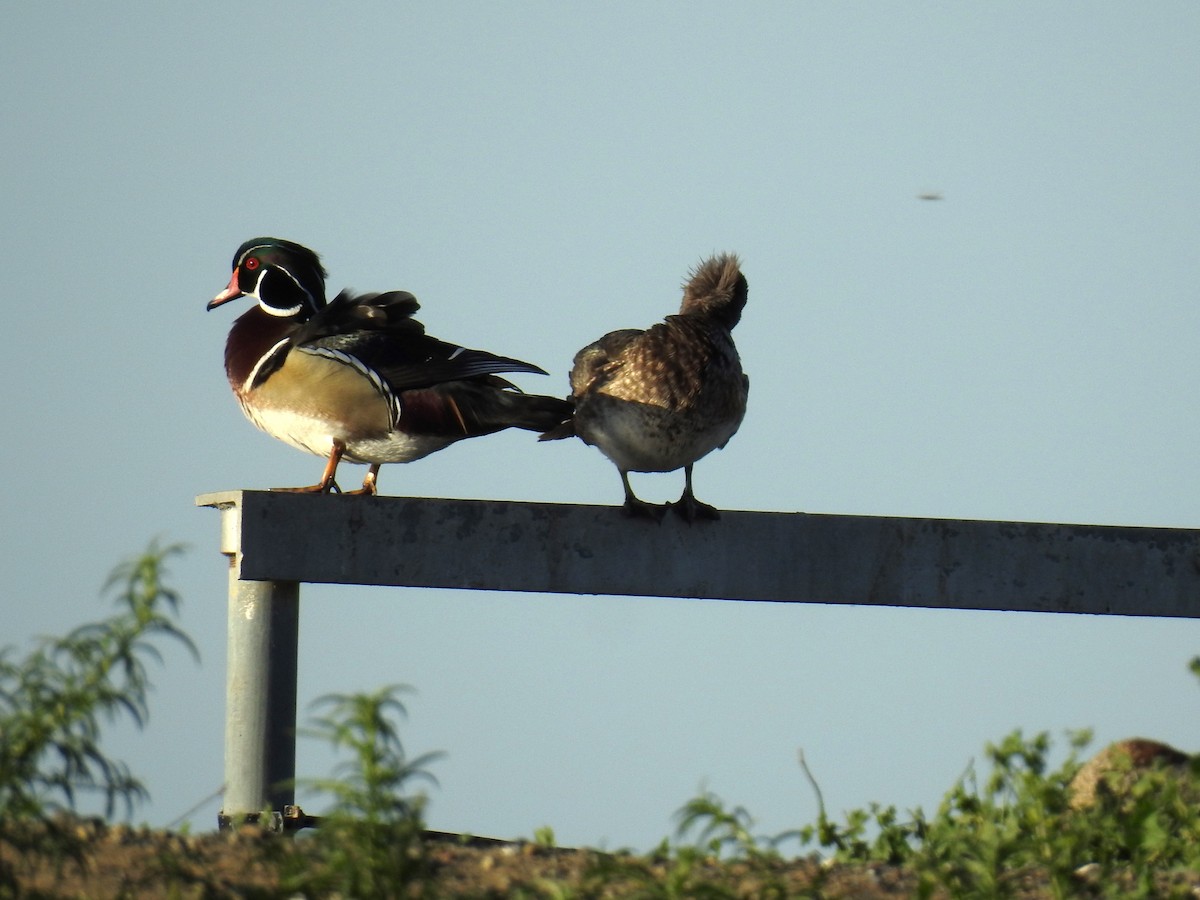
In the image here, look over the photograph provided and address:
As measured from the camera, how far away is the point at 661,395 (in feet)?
19.6

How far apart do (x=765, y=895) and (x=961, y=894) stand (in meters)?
0.49

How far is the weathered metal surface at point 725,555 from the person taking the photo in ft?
16.0

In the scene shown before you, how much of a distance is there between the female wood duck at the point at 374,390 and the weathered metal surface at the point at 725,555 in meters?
1.46

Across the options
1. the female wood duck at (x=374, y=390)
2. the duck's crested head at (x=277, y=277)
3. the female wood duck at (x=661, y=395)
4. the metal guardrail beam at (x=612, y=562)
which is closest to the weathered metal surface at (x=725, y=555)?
the metal guardrail beam at (x=612, y=562)

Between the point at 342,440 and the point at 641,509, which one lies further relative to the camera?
the point at 342,440

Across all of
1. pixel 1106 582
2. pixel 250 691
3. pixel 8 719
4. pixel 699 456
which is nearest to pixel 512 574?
pixel 250 691

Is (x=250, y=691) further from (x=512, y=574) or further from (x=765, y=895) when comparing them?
(x=765, y=895)

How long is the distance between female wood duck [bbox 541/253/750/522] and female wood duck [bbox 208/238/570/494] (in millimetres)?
363

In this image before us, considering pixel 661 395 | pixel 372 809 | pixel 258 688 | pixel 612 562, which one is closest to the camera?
pixel 372 809

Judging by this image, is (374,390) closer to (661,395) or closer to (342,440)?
(342,440)

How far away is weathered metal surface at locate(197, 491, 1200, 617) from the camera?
4.87 meters

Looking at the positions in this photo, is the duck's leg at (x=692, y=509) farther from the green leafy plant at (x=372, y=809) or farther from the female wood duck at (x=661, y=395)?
the green leafy plant at (x=372, y=809)

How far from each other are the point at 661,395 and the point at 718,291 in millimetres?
852

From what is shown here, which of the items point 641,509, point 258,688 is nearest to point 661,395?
point 641,509
